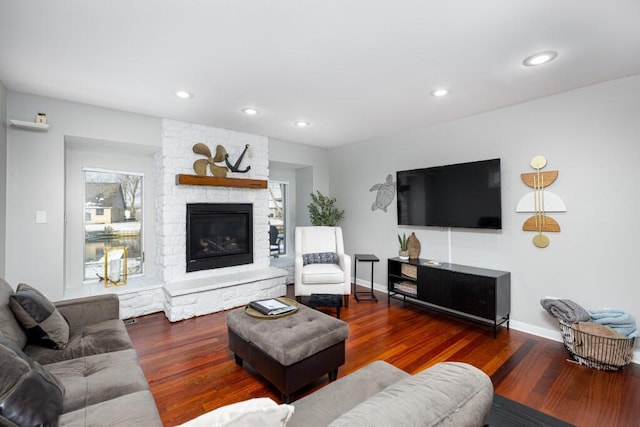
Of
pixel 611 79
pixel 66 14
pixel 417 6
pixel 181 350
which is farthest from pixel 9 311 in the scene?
pixel 611 79

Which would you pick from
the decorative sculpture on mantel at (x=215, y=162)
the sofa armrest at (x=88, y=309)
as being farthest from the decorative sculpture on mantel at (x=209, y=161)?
the sofa armrest at (x=88, y=309)

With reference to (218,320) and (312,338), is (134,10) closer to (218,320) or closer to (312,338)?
(312,338)

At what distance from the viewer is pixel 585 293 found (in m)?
2.67

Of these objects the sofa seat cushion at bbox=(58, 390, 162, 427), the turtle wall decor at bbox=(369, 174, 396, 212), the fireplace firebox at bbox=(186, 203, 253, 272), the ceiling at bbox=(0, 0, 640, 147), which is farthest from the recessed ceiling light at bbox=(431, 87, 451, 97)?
the sofa seat cushion at bbox=(58, 390, 162, 427)

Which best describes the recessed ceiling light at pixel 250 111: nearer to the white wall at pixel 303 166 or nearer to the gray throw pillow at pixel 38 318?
the white wall at pixel 303 166

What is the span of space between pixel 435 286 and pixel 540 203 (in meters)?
1.36

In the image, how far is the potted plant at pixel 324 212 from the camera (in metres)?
4.93

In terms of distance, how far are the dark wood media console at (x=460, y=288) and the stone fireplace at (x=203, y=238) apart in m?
1.73

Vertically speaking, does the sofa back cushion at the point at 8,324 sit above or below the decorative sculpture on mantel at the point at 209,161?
below

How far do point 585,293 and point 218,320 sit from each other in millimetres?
3677

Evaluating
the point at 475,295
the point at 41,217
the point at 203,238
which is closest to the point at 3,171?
the point at 41,217

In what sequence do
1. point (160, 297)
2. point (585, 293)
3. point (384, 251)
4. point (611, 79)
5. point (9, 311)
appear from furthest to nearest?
point (384, 251) < point (160, 297) < point (585, 293) < point (611, 79) < point (9, 311)

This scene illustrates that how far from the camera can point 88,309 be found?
2.15 meters

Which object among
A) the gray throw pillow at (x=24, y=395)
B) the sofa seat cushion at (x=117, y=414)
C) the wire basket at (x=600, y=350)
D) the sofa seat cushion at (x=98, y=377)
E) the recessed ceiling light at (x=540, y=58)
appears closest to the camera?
the gray throw pillow at (x=24, y=395)
